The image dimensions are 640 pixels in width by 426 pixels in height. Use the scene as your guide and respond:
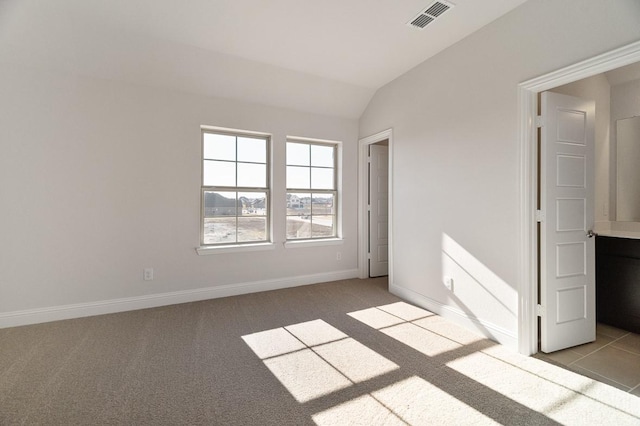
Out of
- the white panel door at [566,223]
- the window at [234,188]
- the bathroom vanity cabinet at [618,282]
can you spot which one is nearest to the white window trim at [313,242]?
the window at [234,188]

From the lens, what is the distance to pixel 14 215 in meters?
2.96

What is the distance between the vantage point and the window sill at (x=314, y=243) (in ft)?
14.4

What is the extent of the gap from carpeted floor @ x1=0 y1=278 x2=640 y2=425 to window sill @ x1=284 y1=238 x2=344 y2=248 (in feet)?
4.32

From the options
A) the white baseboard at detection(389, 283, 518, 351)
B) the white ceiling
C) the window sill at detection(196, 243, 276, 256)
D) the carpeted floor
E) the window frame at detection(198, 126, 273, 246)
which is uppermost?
the white ceiling

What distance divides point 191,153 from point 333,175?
2178 mm

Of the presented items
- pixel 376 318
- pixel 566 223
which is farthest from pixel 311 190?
pixel 566 223

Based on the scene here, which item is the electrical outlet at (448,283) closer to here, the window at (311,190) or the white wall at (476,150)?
the white wall at (476,150)

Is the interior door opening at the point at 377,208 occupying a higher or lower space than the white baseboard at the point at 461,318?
higher

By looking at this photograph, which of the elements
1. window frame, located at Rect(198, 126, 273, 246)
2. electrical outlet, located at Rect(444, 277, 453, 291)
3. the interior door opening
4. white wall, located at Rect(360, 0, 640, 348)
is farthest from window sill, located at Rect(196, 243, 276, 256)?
electrical outlet, located at Rect(444, 277, 453, 291)

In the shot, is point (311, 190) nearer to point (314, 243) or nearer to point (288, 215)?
point (288, 215)

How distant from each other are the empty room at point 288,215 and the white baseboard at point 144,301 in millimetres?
22

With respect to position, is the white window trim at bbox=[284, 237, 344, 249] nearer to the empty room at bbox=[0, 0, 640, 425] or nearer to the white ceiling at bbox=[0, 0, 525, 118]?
the empty room at bbox=[0, 0, 640, 425]

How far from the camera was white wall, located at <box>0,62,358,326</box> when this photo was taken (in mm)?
2979

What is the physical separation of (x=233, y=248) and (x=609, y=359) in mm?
3932
